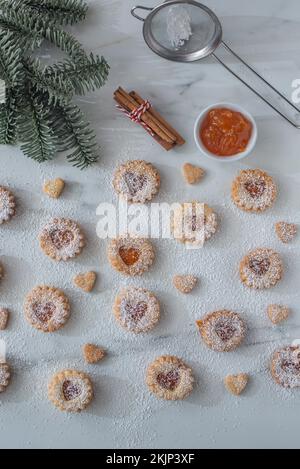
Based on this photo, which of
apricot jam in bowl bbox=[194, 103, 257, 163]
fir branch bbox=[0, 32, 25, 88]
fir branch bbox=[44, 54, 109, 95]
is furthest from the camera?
apricot jam in bowl bbox=[194, 103, 257, 163]

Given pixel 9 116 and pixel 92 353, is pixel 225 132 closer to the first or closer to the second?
pixel 9 116

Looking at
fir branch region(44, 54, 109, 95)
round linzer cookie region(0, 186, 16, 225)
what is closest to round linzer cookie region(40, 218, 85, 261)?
round linzer cookie region(0, 186, 16, 225)

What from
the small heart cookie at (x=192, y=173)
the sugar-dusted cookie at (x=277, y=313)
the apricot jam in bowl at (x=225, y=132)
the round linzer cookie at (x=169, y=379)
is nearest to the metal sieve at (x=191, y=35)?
the apricot jam in bowl at (x=225, y=132)

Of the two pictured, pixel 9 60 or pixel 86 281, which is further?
pixel 86 281

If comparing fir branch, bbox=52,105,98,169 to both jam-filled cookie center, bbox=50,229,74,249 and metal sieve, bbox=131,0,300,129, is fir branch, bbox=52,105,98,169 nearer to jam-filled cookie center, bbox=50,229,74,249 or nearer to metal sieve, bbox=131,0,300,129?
jam-filled cookie center, bbox=50,229,74,249

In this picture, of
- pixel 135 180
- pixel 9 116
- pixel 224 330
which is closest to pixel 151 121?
pixel 135 180

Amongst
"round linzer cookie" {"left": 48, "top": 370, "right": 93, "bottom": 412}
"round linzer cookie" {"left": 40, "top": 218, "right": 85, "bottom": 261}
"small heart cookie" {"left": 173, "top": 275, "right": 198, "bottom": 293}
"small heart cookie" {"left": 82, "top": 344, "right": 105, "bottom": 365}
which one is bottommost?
"round linzer cookie" {"left": 48, "top": 370, "right": 93, "bottom": 412}
